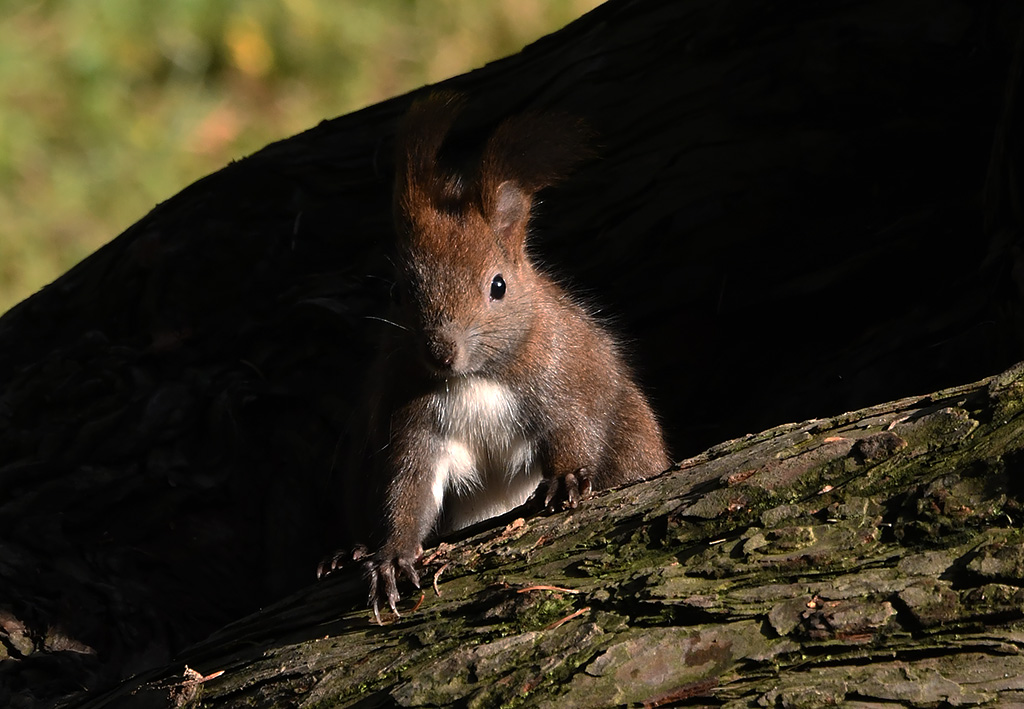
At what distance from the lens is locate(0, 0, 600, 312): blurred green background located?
723cm

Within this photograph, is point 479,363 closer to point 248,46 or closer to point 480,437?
point 480,437

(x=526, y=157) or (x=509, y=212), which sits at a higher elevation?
(x=526, y=157)

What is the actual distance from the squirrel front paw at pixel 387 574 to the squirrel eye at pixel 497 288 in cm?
89

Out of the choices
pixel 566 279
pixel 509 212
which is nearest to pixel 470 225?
pixel 509 212

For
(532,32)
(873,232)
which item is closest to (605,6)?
(873,232)

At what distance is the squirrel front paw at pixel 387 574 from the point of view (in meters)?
2.96

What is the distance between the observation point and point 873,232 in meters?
4.33

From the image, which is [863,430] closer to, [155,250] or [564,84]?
[564,84]

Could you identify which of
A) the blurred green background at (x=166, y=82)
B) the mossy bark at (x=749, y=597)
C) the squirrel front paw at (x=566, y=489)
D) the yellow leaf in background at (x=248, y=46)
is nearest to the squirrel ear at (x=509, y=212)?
the squirrel front paw at (x=566, y=489)

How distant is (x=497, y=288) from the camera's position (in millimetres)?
3756

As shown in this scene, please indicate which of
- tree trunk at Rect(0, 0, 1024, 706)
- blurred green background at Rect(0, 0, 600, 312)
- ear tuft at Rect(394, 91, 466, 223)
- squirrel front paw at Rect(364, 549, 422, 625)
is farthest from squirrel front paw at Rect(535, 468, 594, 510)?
blurred green background at Rect(0, 0, 600, 312)

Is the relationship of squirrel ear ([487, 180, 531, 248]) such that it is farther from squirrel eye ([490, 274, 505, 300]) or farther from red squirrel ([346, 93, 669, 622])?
squirrel eye ([490, 274, 505, 300])

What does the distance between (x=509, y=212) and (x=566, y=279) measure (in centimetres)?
68

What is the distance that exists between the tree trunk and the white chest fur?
0.68 metres
